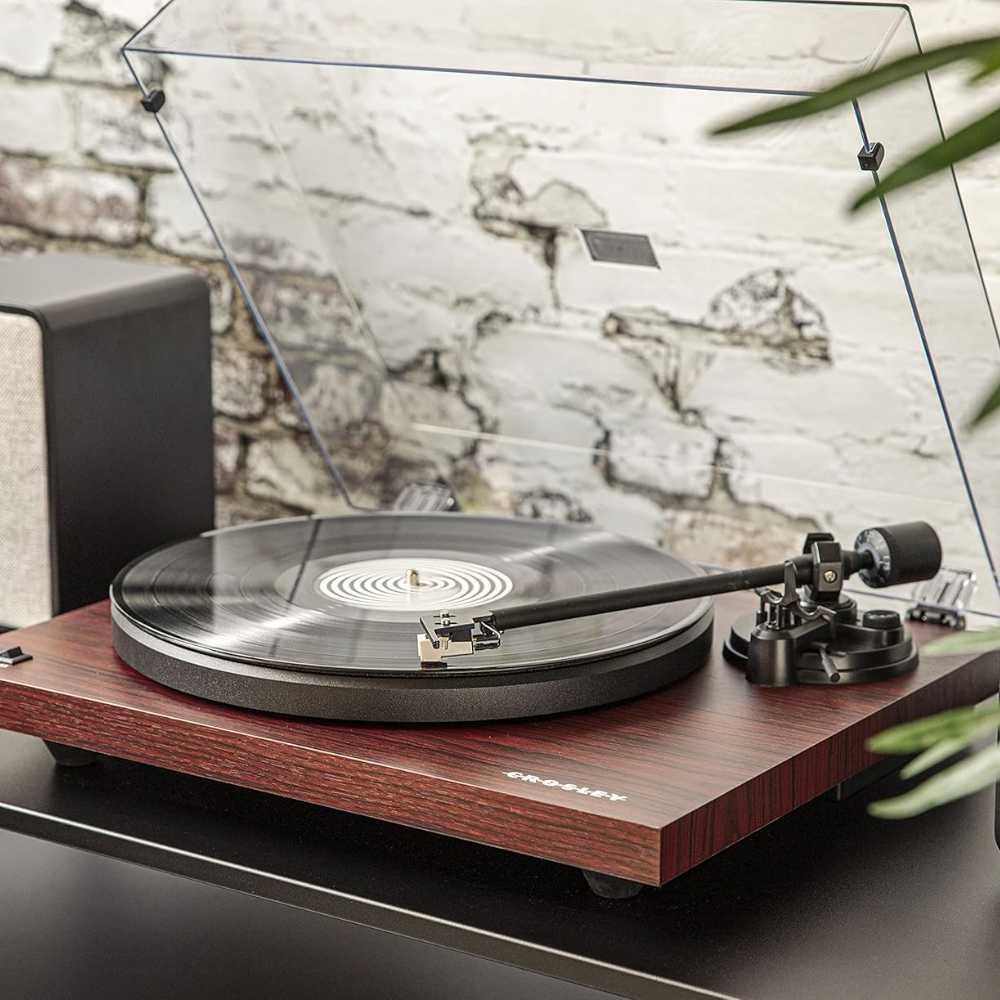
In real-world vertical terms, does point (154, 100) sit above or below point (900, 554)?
above

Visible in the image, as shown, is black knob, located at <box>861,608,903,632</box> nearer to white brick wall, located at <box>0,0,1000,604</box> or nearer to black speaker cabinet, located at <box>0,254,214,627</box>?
white brick wall, located at <box>0,0,1000,604</box>

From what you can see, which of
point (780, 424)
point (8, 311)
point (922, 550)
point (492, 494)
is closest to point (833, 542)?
point (922, 550)

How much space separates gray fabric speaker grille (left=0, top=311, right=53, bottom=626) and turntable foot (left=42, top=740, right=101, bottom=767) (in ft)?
1.03

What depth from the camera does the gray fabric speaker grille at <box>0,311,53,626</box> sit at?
1345mm

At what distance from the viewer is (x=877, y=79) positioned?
0.37 meters

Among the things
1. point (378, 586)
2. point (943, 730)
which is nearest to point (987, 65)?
point (943, 730)

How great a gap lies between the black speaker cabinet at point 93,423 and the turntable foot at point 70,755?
31 centimetres

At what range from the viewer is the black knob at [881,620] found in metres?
1.07

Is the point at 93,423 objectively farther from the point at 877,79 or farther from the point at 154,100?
the point at 877,79

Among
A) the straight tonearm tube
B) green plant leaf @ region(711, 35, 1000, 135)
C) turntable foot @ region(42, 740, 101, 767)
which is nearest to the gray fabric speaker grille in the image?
turntable foot @ region(42, 740, 101, 767)

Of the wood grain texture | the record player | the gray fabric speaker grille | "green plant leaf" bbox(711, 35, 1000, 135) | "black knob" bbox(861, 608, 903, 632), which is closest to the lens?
"green plant leaf" bbox(711, 35, 1000, 135)

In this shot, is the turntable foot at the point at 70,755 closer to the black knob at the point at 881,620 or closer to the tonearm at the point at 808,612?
the tonearm at the point at 808,612

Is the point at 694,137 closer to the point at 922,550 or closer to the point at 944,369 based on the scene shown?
the point at 944,369

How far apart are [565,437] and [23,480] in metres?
0.50
